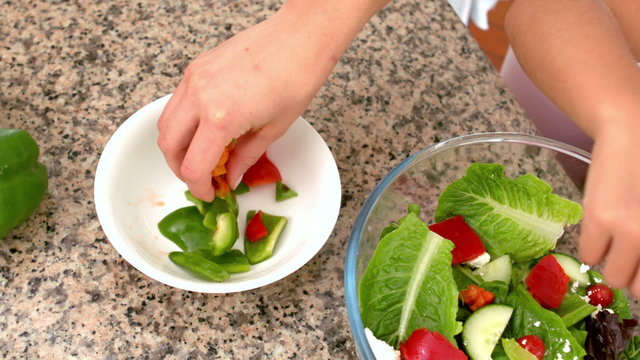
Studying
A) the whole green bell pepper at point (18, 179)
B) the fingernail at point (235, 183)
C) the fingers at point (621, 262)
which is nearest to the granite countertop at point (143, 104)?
the whole green bell pepper at point (18, 179)

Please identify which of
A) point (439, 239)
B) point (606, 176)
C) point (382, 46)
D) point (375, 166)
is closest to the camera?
point (606, 176)

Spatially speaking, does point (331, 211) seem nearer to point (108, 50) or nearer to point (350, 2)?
point (350, 2)

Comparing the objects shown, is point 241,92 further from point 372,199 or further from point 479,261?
point 479,261

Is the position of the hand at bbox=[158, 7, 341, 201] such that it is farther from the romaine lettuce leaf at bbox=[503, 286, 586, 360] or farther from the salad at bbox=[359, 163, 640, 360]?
the romaine lettuce leaf at bbox=[503, 286, 586, 360]

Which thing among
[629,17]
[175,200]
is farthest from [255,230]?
[629,17]

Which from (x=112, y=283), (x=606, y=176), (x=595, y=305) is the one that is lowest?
(x=112, y=283)

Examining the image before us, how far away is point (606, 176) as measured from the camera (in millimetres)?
731

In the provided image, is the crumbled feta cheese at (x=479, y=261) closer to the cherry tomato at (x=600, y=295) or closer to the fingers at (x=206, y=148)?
the cherry tomato at (x=600, y=295)

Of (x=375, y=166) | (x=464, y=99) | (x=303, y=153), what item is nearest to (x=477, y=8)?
(x=464, y=99)

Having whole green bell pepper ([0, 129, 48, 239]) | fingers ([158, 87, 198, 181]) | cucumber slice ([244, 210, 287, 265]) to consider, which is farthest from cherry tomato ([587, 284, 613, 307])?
whole green bell pepper ([0, 129, 48, 239])

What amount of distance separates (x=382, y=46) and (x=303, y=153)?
340 millimetres

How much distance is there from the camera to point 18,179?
0.96 metres

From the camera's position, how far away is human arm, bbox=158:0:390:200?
87 centimetres

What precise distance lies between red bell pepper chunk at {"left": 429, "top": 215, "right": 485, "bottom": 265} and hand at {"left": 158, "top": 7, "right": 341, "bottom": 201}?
0.84 feet
